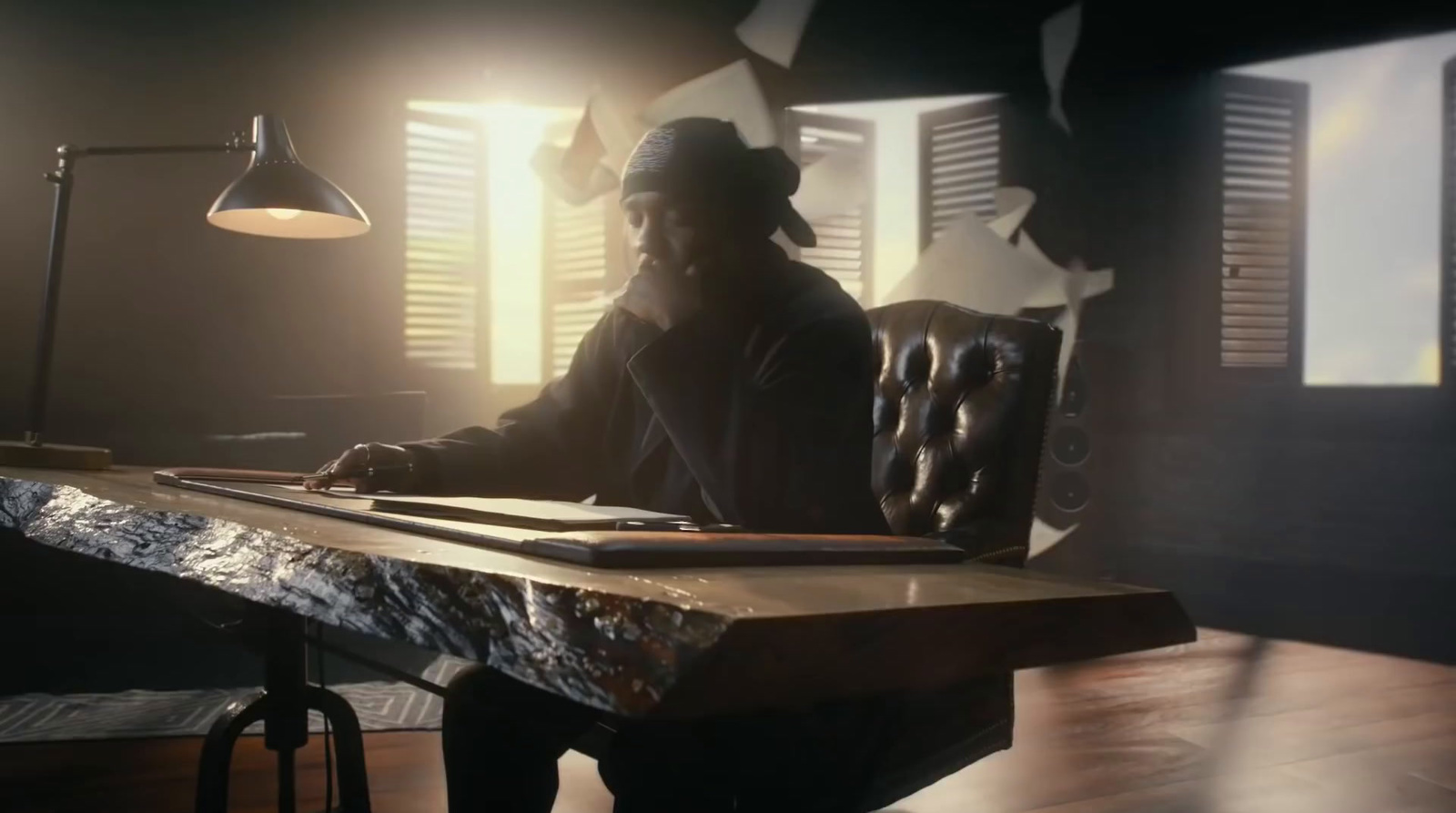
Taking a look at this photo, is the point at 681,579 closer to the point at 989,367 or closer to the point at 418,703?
the point at 989,367

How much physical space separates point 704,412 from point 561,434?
353mm

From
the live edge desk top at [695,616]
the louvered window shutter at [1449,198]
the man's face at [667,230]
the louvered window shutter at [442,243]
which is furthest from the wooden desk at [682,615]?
the louvered window shutter at [1449,198]

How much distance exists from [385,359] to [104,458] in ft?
6.65

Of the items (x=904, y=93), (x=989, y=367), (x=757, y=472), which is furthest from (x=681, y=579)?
(x=904, y=93)

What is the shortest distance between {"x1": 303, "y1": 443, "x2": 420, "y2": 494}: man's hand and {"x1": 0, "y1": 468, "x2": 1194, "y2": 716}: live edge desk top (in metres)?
0.37

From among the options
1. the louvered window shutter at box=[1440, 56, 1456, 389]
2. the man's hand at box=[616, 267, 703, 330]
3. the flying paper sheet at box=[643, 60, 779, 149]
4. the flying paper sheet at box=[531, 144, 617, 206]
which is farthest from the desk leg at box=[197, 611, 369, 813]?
the louvered window shutter at box=[1440, 56, 1456, 389]

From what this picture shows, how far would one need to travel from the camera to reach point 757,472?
3.71ft

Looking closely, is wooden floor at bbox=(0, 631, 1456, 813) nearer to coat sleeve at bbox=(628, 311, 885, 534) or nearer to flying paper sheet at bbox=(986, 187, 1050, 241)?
coat sleeve at bbox=(628, 311, 885, 534)

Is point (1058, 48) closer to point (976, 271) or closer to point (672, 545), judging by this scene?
point (976, 271)

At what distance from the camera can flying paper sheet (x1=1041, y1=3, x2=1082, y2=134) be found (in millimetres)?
4465

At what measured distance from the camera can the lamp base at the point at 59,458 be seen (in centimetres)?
181

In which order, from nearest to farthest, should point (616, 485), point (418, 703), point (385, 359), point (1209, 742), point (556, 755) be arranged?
1. point (556, 755)
2. point (616, 485)
3. point (1209, 742)
4. point (418, 703)
5. point (385, 359)

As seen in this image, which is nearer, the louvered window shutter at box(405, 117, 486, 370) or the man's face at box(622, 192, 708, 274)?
the man's face at box(622, 192, 708, 274)

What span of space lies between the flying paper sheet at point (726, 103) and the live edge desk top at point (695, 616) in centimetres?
344
